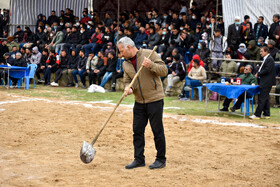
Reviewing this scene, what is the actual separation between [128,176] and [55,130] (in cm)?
391

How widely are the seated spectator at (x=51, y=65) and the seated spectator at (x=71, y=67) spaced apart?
0.64m

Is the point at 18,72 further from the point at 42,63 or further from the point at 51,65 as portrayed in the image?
the point at 42,63

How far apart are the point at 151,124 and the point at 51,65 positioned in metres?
15.4

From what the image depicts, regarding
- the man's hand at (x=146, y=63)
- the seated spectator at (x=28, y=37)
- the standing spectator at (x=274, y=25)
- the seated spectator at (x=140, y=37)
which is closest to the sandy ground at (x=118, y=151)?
the man's hand at (x=146, y=63)

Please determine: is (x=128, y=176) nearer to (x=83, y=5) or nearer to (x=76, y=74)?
(x=76, y=74)

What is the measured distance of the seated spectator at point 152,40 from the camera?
1842 centimetres

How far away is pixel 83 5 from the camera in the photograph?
24.5 m

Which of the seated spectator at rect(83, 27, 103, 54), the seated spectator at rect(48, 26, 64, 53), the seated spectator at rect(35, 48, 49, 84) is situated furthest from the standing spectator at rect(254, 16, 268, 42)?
the seated spectator at rect(48, 26, 64, 53)

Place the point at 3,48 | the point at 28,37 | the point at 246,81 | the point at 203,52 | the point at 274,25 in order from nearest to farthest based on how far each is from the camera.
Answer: the point at 246,81 → the point at 274,25 → the point at 203,52 → the point at 3,48 → the point at 28,37

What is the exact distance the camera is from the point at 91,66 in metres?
19.5

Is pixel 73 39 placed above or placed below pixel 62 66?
above

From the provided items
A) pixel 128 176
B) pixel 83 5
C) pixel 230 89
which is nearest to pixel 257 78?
pixel 230 89

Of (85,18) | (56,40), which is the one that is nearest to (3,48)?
(56,40)

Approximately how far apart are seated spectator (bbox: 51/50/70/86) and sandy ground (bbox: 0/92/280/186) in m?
8.53
